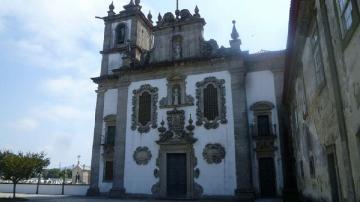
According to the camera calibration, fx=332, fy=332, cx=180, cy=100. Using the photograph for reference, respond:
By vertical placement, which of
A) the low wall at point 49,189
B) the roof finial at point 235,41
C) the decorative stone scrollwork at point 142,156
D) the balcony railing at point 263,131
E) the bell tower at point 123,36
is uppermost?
the bell tower at point 123,36

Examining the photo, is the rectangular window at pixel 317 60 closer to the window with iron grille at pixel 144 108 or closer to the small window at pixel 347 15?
the small window at pixel 347 15

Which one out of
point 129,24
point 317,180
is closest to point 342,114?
point 317,180

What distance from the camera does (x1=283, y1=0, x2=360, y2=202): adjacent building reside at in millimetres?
5430

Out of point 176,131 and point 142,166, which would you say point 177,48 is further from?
point 142,166

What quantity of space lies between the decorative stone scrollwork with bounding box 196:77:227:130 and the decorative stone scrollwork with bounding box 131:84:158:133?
2.93m

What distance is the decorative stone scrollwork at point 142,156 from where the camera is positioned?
2092 centimetres

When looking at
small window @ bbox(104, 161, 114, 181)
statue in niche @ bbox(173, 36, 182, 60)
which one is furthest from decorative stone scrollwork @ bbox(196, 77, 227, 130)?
small window @ bbox(104, 161, 114, 181)

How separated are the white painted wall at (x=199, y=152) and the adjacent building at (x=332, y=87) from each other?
28.3 feet

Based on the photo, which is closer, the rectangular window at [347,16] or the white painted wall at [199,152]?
the rectangular window at [347,16]

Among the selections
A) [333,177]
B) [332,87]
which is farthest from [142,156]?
[332,87]

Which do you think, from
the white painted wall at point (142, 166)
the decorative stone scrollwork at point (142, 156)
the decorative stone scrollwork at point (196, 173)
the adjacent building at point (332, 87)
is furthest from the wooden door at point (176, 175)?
the adjacent building at point (332, 87)

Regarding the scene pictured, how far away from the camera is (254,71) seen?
67.0 feet

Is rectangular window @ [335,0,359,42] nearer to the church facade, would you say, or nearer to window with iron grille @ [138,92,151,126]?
the church facade

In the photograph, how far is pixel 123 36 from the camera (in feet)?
86.0
